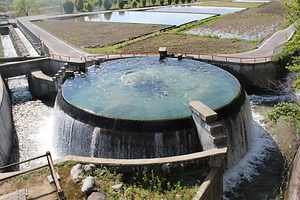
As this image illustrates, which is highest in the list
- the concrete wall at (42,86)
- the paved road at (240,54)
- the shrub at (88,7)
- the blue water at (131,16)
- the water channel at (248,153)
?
the shrub at (88,7)

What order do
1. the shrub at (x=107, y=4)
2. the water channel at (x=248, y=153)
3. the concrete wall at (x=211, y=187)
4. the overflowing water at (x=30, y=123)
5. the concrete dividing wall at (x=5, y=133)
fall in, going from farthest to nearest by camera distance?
Answer: the shrub at (x=107, y=4), the overflowing water at (x=30, y=123), the concrete dividing wall at (x=5, y=133), the water channel at (x=248, y=153), the concrete wall at (x=211, y=187)

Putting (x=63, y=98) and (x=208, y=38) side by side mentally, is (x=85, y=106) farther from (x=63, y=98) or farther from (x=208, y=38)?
(x=208, y=38)

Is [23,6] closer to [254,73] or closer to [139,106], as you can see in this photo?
[254,73]

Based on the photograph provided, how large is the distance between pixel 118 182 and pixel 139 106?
6.43 metres

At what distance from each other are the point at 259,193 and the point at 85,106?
390 inches

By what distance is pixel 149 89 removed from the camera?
18906 millimetres

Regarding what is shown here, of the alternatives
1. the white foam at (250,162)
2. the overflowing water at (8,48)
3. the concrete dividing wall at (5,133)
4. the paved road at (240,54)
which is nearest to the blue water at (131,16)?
the overflowing water at (8,48)

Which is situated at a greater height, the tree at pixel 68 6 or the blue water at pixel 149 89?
the tree at pixel 68 6

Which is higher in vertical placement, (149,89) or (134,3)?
(134,3)

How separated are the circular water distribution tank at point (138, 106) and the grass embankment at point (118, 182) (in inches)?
110

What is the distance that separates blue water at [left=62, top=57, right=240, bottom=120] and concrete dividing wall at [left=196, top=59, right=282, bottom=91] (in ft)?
10.9

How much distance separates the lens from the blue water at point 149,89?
16.2 meters

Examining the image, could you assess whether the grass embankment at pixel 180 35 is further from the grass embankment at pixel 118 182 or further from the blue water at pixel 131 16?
the grass embankment at pixel 118 182

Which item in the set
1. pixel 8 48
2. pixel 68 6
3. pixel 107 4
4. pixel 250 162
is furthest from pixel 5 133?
pixel 107 4
